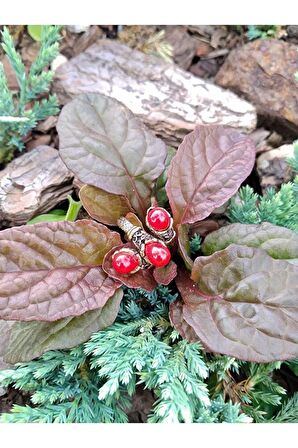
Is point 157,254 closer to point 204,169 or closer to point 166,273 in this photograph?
point 166,273

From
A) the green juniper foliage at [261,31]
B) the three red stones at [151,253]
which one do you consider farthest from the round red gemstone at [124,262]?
the green juniper foliage at [261,31]

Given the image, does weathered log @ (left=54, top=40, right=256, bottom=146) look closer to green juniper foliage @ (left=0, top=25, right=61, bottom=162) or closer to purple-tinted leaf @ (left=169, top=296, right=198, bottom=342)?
green juniper foliage @ (left=0, top=25, right=61, bottom=162)

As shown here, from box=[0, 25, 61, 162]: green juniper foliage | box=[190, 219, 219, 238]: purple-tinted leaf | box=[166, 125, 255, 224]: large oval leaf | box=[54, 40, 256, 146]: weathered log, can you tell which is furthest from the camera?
box=[54, 40, 256, 146]: weathered log

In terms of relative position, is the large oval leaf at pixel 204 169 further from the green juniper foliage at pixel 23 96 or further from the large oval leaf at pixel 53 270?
the green juniper foliage at pixel 23 96

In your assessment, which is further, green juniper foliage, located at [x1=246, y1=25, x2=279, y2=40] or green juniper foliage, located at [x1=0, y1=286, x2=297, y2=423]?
green juniper foliage, located at [x1=246, y1=25, x2=279, y2=40]

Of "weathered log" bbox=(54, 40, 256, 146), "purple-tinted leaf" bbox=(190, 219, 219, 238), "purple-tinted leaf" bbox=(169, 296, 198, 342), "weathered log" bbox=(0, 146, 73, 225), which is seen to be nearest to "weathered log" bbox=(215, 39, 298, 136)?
"weathered log" bbox=(54, 40, 256, 146)

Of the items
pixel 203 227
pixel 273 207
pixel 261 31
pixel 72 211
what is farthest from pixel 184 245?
pixel 261 31
